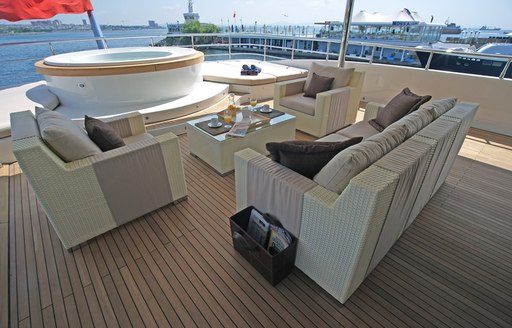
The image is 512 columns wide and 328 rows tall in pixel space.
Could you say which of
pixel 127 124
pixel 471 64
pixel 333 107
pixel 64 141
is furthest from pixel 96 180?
pixel 471 64

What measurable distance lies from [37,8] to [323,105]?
518 centimetres

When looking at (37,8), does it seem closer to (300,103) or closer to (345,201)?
(300,103)

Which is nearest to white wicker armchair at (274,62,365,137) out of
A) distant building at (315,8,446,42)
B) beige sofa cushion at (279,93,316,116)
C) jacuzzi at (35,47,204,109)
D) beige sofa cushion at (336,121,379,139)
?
beige sofa cushion at (279,93,316,116)

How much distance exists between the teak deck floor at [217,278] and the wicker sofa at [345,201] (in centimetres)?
19

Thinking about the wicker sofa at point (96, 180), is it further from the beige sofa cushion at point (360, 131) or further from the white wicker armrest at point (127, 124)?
the beige sofa cushion at point (360, 131)

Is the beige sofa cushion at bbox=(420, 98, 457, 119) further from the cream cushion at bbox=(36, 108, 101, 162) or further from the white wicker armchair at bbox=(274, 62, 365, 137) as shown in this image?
the cream cushion at bbox=(36, 108, 101, 162)

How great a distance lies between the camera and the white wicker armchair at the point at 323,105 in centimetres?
311

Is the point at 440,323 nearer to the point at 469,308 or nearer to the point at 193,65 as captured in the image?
the point at 469,308

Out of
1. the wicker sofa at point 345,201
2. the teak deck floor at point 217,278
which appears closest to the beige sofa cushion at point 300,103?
the wicker sofa at point 345,201

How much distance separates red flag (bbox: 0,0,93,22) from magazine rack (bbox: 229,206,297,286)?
5.34 meters

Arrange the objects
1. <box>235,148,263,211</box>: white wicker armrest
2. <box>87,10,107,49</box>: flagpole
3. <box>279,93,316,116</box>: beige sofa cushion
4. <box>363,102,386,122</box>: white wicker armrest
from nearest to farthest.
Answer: <box>235,148,263,211</box>: white wicker armrest
<box>363,102,386,122</box>: white wicker armrest
<box>279,93,316,116</box>: beige sofa cushion
<box>87,10,107,49</box>: flagpole

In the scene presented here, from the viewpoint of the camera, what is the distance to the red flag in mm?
3920

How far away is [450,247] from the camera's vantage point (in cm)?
177

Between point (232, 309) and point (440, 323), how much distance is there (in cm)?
113
